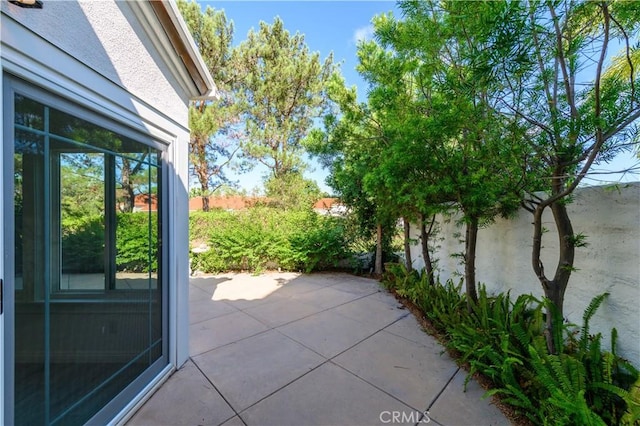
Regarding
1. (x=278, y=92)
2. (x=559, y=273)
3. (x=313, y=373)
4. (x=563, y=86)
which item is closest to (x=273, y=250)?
(x=313, y=373)

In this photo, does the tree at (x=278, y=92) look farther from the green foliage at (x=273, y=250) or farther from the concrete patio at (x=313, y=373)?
the concrete patio at (x=313, y=373)

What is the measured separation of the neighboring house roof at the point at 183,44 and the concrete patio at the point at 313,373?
2845mm

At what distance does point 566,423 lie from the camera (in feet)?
5.06

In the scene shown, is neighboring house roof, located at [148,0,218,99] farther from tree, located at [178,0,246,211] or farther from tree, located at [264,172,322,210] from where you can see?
tree, located at [264,172,322,210]

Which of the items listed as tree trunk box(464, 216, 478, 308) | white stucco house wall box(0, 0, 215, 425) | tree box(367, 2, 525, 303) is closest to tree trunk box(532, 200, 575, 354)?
tree box(367, 2, 525, 303)

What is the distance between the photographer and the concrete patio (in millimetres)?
1905

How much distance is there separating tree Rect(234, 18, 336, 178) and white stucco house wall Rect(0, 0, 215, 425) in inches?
338

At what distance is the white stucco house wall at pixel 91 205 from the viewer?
4.09ft

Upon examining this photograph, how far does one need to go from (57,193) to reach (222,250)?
5004mm

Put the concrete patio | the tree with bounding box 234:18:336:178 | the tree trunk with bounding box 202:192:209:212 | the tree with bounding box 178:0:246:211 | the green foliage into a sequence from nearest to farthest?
the concrete patio → the green foliage → the tree with bounding box 178:0:246:211 → the tree with bounding box 234:18:336:178 → the tree trunk with bounding box 202:192:209:212

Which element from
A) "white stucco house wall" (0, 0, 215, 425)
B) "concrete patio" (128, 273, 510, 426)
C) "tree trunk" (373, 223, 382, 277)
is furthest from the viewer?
"tree trunk" (373, 223, 382, 277)

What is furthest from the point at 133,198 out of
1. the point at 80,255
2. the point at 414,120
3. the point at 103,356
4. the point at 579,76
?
the point at 579,76

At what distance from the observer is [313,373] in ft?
7.86

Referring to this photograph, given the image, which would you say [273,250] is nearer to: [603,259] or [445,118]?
[445,118]
